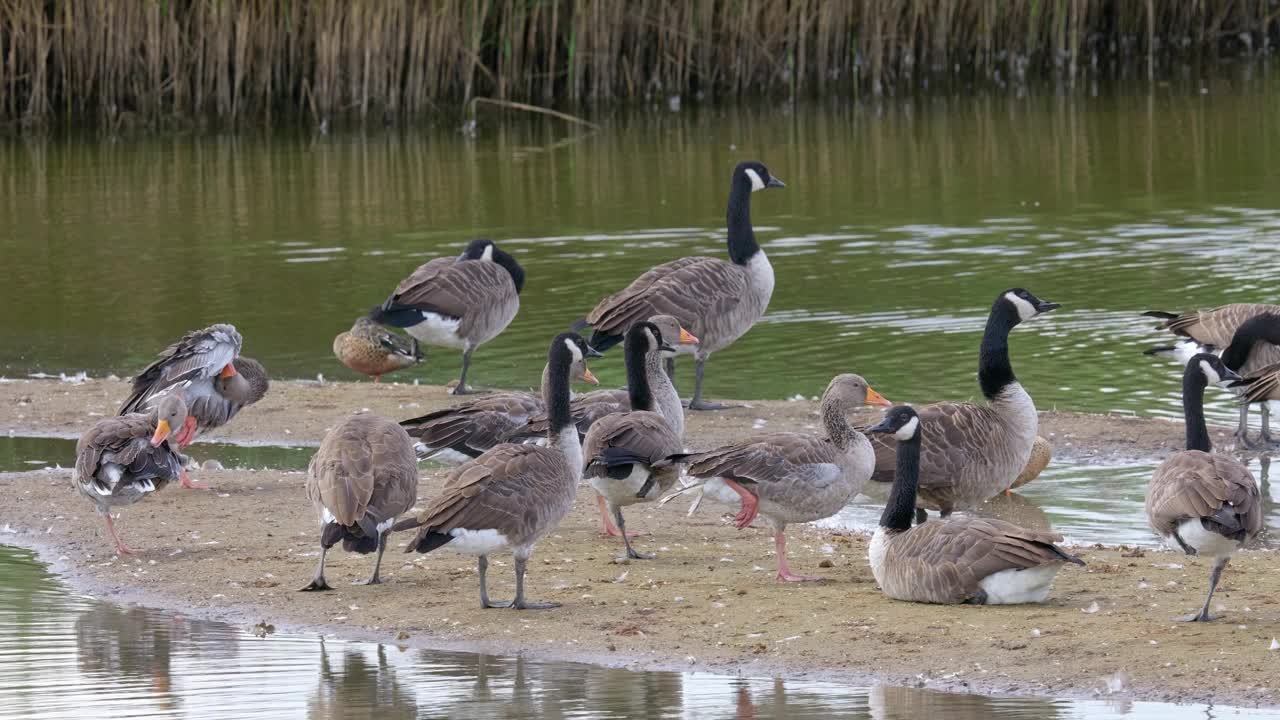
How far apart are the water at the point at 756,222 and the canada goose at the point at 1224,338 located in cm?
45

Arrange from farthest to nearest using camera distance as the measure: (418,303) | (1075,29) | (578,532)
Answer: (1075,29), (418,303), (578,532)

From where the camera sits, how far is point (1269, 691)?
6891mm

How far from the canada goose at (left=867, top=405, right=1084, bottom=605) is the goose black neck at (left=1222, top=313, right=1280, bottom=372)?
5.00 metres

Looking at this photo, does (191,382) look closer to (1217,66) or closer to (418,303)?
(418,303)

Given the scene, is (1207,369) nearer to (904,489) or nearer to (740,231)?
(904,489)

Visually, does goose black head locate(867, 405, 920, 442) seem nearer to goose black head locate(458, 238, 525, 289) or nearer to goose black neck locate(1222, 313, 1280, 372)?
goose black neck locate(1222, 313, 1280, 372)

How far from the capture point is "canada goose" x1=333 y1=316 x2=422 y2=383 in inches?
595

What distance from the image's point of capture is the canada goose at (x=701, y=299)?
13406 millimetres

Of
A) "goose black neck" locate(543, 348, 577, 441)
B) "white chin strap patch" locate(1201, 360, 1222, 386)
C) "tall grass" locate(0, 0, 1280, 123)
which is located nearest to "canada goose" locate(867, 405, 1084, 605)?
"goose black neck" locate(543, 348, 577, 441)

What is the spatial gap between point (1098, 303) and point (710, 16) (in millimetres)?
13995

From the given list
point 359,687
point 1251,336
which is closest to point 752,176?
point 1251,336

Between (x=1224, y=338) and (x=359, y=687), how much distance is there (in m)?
7.95

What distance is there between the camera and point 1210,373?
400 inches

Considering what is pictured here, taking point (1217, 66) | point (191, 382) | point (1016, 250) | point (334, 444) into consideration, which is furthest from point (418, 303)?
point (1217, 66)
